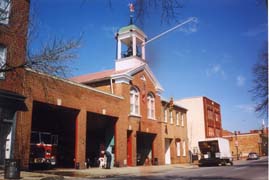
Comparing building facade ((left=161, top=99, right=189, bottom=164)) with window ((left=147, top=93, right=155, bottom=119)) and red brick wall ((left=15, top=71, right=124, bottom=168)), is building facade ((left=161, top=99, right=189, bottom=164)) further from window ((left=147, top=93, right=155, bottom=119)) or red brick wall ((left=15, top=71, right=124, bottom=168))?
red brick wall ((left=15, top=71, right=124, bottom=168))

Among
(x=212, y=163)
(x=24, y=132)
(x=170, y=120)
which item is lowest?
(x=212, y=163)

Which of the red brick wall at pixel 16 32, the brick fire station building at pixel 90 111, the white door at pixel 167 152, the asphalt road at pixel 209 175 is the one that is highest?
the red brick wall at pixel 16 32

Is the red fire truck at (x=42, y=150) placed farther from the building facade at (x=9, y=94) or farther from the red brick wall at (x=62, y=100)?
the building facade at (x=9, y=94)

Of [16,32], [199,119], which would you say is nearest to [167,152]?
[199,119]

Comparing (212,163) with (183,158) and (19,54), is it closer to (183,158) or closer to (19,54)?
(183,158)

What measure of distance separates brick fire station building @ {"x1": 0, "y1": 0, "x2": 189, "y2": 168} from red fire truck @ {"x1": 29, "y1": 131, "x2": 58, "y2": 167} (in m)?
1.25

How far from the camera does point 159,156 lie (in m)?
35.1

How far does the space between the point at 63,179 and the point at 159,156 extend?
20562 millimetres

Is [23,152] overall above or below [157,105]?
below

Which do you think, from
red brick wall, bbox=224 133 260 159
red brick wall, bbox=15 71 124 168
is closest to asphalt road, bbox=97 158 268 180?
red brick wall, bbox=15 71 124 168

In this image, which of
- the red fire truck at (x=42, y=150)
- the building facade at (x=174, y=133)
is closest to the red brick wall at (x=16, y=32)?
the red fire truck at (x=42, y=150)

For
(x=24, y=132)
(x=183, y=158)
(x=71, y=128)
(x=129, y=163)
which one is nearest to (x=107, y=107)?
(x=71, y=128)

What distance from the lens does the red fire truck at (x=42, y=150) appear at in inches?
843

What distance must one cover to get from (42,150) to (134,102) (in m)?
11.9
